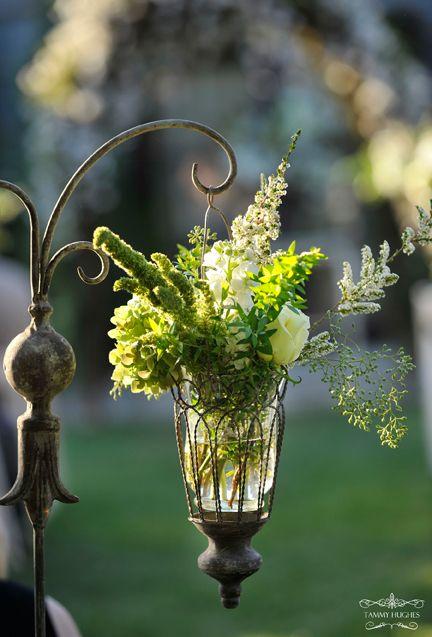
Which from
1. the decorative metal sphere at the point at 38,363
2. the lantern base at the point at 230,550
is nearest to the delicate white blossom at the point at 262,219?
the decorative metal sphere at the point at 38,363

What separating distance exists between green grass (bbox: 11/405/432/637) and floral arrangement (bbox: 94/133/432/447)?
9.10 feet

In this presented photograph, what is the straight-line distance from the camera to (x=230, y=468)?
130 centimetres

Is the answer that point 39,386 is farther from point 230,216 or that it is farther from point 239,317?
point 230,216

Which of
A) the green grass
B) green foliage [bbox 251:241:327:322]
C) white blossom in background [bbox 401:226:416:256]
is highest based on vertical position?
the green grass

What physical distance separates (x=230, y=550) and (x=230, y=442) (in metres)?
0.16

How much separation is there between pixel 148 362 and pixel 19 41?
1170 cm

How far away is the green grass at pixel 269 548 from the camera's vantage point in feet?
13.5

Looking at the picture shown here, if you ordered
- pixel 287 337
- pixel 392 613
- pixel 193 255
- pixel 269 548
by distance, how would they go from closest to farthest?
1. pixel 287 337
2. pixel 193 255
3. pixel 392 613
4. pixel 269 548

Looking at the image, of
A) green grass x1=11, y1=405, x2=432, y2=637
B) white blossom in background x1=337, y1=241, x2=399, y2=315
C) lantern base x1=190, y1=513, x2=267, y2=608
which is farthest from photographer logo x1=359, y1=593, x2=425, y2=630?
white blossom in background x1=337, y1=241, x2=399, y2=315

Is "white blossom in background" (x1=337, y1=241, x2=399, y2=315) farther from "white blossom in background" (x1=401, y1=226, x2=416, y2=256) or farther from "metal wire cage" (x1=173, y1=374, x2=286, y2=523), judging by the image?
"metal wire cage" (x1=173, y1=374, x2=286, y2=523)

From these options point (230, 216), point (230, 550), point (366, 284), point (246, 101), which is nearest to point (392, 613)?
point (230, 550)

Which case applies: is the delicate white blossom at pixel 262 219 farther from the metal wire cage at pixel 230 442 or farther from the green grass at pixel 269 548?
the green grass at pixel 269 548

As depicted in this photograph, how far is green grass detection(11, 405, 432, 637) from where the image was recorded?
4105mm

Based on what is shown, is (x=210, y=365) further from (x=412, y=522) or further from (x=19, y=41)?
(x=19, y=41)
